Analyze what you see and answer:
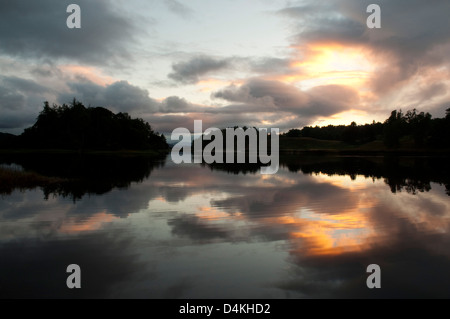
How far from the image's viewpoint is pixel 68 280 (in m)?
9.45

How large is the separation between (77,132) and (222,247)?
13841 cm

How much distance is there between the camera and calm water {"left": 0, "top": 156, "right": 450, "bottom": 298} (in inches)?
358

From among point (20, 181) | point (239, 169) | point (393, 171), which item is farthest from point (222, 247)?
point (393, 171)

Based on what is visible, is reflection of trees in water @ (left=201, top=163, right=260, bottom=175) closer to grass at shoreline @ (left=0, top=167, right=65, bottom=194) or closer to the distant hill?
grass at shoreline @ (left=0, top=167, right=65, bottom=194)

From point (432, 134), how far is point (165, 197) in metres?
155

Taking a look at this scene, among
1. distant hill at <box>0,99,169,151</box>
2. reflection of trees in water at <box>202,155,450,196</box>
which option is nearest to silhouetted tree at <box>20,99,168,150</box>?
distant hill at <box>0,99,169,151</box>

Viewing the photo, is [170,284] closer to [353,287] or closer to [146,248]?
[146,248]

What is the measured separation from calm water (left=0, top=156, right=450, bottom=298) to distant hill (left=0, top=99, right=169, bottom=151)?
119m

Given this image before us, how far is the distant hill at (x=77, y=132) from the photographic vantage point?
5162 inches

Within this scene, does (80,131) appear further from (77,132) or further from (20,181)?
(20,181)

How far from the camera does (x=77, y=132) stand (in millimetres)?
133500
